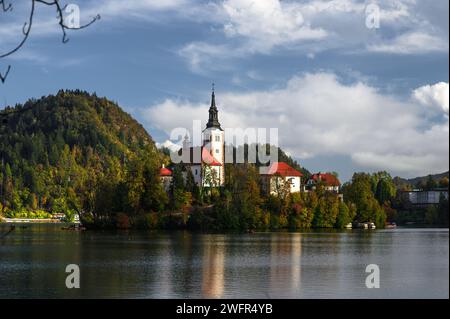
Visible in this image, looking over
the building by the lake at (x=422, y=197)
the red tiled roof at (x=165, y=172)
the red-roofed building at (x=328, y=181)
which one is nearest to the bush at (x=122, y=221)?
the red tiled roof at (x=165, y=172)

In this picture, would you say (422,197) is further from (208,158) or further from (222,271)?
(222,271)

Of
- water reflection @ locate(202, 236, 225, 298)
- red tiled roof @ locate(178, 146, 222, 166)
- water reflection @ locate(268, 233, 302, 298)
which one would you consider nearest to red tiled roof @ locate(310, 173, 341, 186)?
red tiled roof @ locate(178, 146, 222, 166)

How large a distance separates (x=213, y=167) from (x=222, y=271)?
3422 inches

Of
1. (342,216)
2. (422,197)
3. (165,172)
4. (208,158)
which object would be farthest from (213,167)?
(422,197)

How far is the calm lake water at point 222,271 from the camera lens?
111 ft

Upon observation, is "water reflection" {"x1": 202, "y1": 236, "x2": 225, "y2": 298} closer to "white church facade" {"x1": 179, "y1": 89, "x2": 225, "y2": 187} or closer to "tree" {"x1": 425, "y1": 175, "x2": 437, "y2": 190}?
"white church facade" {"x1": 179, "y1": 89, "x2": 225, "y2": 187}

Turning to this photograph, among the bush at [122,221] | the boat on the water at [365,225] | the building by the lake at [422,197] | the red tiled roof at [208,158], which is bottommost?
the boat on the water at [365,225]

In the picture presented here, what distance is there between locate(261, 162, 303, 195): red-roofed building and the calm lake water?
2129 inches

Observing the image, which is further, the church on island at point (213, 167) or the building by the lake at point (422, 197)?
the building by the lake at point (422, 197)

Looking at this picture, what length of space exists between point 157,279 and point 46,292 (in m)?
7.99

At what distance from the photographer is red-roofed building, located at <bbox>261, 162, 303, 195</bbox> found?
122062mm

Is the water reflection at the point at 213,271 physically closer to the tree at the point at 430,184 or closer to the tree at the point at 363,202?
the tree at the point at 363,202
